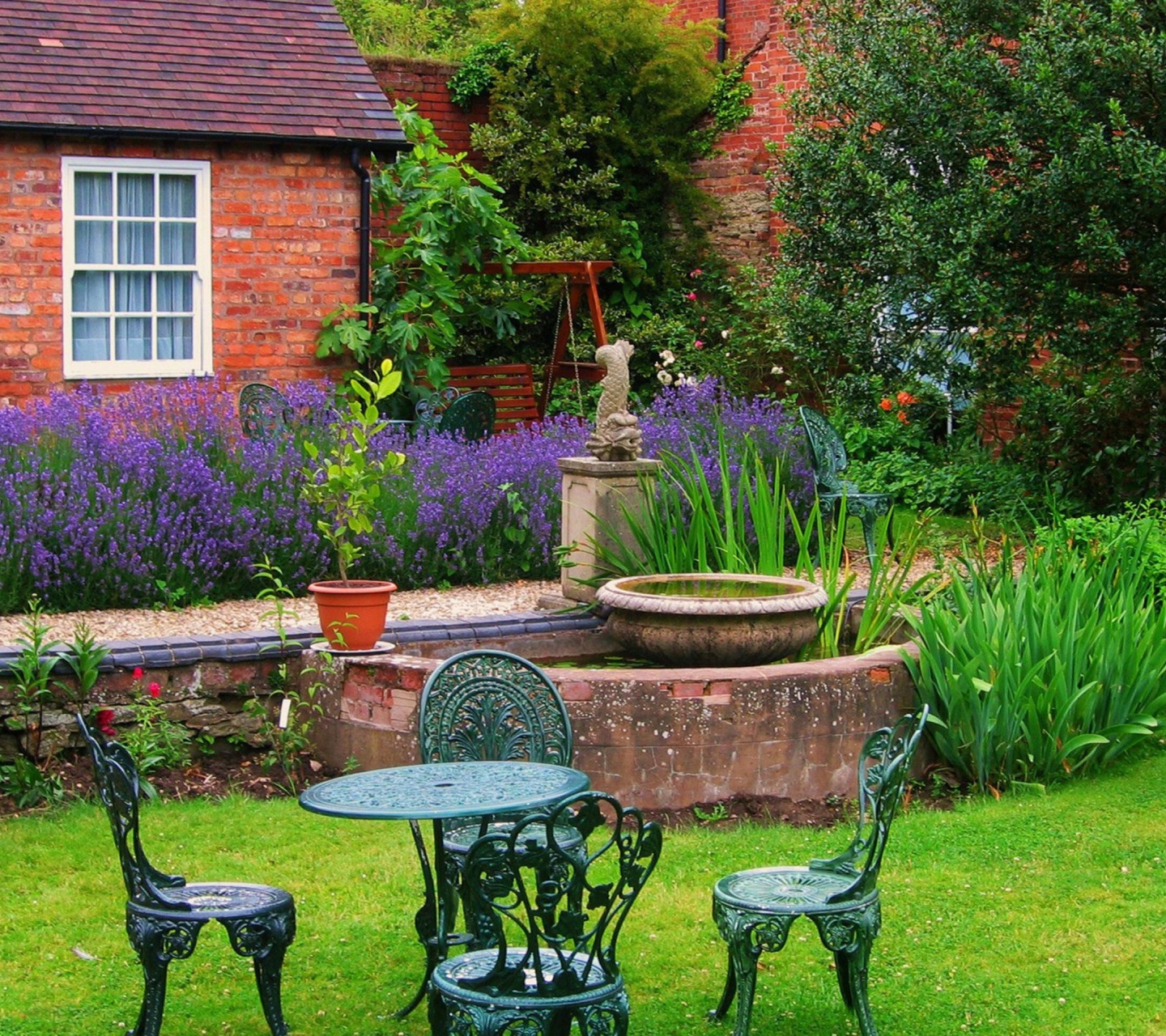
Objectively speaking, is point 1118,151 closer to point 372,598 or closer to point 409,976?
point 372,598

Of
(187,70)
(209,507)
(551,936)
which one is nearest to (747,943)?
(551,936)

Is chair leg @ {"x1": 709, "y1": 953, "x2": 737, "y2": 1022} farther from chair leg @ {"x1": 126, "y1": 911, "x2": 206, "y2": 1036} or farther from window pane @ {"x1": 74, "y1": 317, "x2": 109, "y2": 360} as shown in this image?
window pane @ {"x1": 74, "y1": 317, "x2": 109, "y2": 360}

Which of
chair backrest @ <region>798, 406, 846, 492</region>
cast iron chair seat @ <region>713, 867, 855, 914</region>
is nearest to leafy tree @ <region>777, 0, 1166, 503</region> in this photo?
chair backrest @ <region>798, 406, 846, 492</region>

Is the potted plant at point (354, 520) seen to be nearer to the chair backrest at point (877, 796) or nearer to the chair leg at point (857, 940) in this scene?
the chair backrest at point (877, 796)

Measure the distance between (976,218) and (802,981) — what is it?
19.4ft

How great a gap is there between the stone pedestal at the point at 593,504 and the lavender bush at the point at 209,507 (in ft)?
3.40

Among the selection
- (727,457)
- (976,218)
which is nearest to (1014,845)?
(727,457)

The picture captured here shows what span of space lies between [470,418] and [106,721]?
17.3 feet

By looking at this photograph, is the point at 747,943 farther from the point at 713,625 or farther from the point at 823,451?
the point at 823,451

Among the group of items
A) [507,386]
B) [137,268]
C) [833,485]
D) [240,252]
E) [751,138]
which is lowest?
[833,485]

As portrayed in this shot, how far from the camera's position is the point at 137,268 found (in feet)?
42.2

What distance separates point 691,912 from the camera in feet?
17.1

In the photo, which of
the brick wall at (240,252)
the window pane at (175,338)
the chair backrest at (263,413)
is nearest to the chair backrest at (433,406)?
the brick wall at (240,252)

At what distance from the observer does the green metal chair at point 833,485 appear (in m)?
9.07
